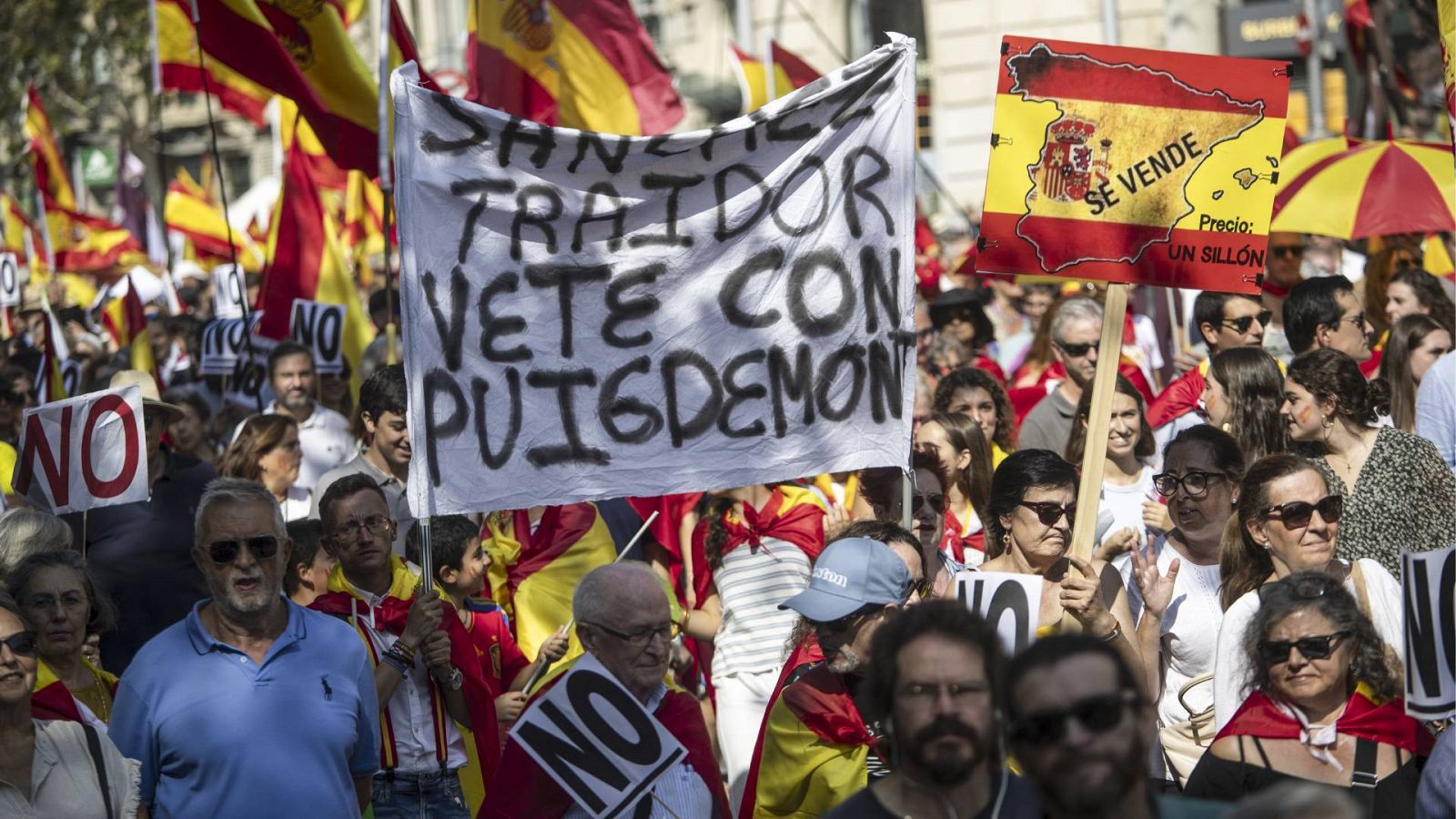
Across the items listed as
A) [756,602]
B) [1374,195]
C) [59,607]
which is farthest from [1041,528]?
[1374,195]

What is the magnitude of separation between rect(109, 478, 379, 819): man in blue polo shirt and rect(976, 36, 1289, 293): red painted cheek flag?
224cm

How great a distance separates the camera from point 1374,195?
9.98 meters

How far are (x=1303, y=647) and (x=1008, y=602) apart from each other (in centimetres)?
98

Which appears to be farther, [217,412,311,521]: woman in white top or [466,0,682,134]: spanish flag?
[466,0,682,134]: spanish flag

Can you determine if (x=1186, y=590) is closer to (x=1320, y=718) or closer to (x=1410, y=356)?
(x=1320, y=718)

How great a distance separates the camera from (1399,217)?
9.91 metres

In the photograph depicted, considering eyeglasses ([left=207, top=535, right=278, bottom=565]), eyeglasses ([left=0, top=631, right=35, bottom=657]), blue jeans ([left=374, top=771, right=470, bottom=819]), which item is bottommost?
blue jeans ([left=374, top=771, right=470, bottom=819])

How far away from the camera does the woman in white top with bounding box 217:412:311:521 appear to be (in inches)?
330

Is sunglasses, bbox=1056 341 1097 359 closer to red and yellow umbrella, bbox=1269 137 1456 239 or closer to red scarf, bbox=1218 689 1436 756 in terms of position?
red and yellow umbrella, bbox=1269 137 1456 239

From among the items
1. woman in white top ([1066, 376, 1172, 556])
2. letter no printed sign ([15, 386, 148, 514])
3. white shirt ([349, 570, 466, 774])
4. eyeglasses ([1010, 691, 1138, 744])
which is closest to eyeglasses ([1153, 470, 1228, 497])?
woman in white top ([1066, 376, 1172, 556])

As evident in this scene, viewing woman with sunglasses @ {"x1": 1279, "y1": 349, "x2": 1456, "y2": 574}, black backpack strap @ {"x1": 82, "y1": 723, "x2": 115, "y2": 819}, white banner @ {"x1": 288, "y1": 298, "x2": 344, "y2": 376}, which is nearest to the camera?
black backpack strap @ {"x1": 82, "y1": 723, "x2": 115, "y2": 819}

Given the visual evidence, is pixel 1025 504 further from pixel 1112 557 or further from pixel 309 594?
pixel 309 594

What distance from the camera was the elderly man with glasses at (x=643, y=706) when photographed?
491 centimetres

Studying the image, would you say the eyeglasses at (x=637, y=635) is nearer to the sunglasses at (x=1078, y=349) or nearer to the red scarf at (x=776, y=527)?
the red scarf at (x=776, y=527)
